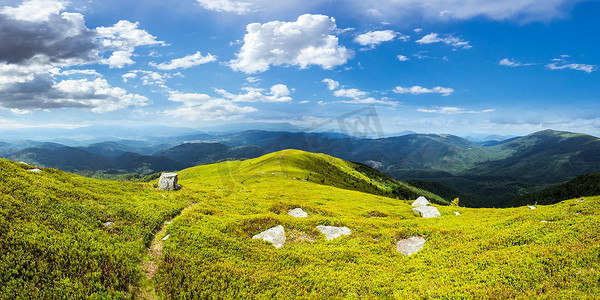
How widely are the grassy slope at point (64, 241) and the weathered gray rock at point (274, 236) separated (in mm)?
8494

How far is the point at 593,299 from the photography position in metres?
9.97

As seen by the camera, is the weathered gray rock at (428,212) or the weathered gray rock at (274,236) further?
the weathered gray rock at (428,212)

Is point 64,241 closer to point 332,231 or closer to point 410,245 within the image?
point 332,231

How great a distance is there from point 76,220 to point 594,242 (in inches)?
1276

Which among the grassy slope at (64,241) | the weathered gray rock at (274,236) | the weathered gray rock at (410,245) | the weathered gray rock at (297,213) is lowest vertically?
Answer: the weathered gray rock at (297,213)

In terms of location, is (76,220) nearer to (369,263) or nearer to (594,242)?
(369,263)

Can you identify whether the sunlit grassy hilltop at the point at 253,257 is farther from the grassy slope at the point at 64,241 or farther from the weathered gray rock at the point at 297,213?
the weathered gray rock at the point at 297,213

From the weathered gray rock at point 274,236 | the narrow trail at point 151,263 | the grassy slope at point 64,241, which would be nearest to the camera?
the grassy slope at point 64,241

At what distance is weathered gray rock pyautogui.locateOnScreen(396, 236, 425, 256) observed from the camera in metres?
18.9

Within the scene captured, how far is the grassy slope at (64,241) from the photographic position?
1030cm

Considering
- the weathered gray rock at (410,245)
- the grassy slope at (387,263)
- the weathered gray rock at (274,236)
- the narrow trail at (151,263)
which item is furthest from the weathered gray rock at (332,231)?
the narrow trail at (151,263)

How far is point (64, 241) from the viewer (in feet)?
41.7

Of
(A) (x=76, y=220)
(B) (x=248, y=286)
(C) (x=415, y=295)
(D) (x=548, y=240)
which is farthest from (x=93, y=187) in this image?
(D) (x=548, y=240)

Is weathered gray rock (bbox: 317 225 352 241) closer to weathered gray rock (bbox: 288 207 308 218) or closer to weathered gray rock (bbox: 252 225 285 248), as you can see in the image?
weathered gray rock (bbox: 252 225 285 248)
